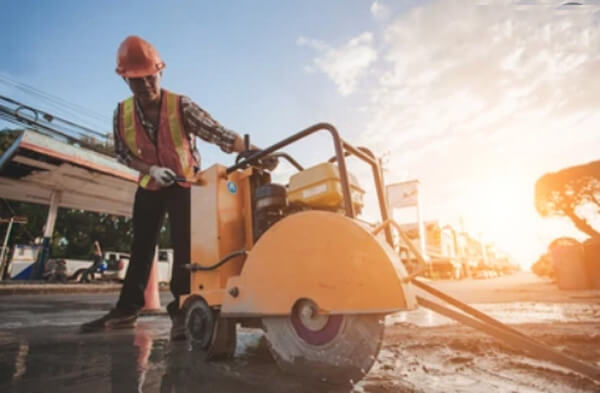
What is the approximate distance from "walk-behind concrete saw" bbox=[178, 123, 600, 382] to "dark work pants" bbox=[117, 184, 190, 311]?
1.40 feet

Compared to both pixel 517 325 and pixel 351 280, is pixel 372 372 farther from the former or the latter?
pixel 517 325

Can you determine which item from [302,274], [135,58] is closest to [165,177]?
[135,58]

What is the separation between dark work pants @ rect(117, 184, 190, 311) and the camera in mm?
2318

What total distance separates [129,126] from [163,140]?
30cm

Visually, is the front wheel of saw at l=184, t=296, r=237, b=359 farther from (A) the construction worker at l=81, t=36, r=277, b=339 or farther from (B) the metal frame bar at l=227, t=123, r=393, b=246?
(B) the metal frame bar at l=227, t=123, r=393, b=246

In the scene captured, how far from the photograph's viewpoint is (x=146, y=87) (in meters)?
2.31

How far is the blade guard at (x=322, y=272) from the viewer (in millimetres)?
1108

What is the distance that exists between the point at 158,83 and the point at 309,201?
162 centimetres

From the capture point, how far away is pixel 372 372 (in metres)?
1.33

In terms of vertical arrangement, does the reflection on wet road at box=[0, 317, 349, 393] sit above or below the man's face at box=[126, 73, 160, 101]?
below

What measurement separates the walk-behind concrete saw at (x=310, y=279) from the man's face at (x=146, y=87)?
900 millimetres

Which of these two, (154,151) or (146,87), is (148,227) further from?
(146,87)

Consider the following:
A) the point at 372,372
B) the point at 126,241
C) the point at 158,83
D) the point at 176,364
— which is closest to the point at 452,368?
the point at 372,372

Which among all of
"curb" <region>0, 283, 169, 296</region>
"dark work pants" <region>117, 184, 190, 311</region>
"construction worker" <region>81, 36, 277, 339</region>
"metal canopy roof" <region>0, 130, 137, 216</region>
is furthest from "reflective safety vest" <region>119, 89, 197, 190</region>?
"metal canopy roof" <region>0, 130, 137, 216</region>
